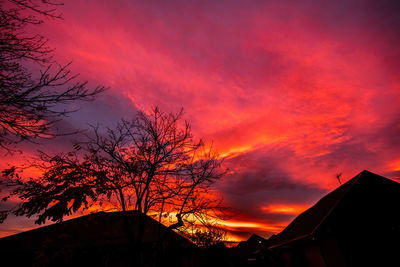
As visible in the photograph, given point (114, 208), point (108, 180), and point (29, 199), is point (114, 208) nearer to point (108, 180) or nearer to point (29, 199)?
point (108, 180)

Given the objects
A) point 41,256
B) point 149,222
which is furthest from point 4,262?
point 149,222

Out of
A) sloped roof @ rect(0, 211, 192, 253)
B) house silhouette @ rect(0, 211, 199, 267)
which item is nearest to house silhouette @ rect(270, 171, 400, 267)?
house silhouette @ rect(0, 211, 199, 267)

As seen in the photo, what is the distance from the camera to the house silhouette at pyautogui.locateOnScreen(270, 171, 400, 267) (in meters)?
9.98

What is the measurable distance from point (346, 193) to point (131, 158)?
13668mm

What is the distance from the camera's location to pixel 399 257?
9688 mm

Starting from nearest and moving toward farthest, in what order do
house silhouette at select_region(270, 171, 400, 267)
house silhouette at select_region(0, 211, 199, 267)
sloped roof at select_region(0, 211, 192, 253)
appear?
house silhouette at select_region(270, 171, 400, 267)
house silhouette at select_region(0, 211, 199, 267)
sloped roof at select_region(0, 211, 192, 253)

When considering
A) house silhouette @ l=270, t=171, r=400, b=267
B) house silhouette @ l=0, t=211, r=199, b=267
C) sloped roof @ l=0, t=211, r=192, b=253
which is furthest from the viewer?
sloped roof @ l=0, t=211, r=192, b=253

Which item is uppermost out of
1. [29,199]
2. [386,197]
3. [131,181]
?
[131,181]

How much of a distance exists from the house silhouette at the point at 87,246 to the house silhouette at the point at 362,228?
33.8ft

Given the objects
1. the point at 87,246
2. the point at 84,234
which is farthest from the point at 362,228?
the point at 84,234

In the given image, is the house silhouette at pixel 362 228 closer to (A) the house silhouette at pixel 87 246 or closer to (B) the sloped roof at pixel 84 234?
(A) the house silhouette at pixel 87 246

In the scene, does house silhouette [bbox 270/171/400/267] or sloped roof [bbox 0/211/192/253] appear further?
sloped roof [bbox 0/211/192/253]

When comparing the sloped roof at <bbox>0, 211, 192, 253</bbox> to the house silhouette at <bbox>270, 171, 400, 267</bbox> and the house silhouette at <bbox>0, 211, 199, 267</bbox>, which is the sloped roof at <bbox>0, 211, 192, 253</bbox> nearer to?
the house silhouette at <bbox>0, 211, 199, 267</bbox>

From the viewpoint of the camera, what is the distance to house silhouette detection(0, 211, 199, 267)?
1438cm
